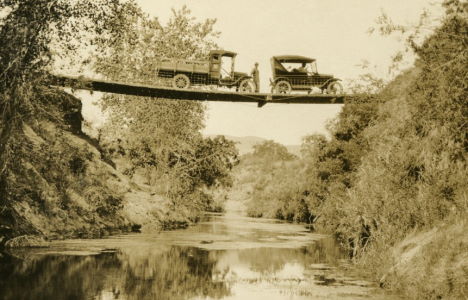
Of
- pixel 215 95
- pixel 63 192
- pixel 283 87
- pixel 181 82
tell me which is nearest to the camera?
pixel 63 192

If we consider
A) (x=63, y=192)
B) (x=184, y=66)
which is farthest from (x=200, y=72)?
(x=63, y=192)

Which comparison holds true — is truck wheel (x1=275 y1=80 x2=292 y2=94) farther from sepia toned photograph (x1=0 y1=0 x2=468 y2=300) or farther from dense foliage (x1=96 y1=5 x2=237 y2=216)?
dense foliage (x1=96 y1=5 x2=237 y2=216)

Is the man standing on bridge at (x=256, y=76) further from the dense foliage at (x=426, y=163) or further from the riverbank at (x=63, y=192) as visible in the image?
the riverbank at (x=63, y=192)

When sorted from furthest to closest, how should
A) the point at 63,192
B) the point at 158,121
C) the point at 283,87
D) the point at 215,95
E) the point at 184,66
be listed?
the point at 158,121, the point at 184,66, the point at 283,87, the point at 215,95, the point at 63,192

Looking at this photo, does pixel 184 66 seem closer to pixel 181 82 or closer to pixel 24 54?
pixel 181 82

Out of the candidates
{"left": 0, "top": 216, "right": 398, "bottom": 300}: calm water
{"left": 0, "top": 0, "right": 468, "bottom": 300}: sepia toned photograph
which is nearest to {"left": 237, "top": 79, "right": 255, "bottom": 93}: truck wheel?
{"left": 0, "top": 0, "right": 468, "bottom": 300}: sepia toned photograph
